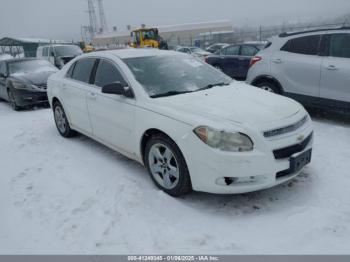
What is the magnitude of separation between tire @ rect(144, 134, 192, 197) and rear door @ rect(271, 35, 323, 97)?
150 inches

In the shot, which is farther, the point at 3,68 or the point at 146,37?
the point at 146,37

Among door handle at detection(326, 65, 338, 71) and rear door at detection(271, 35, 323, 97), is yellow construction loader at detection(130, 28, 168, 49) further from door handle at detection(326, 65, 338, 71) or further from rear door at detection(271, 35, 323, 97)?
door handle at detection(326, 65, 338, 71)

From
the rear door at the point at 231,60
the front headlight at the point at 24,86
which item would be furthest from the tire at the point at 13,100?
the rear door at the point at 231,60

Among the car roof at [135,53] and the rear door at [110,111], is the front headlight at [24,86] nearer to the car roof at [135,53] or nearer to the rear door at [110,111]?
the car roof at [135,53]

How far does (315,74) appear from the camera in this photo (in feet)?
19.7

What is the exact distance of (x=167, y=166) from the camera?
3.64 m

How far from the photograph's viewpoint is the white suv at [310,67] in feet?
18.7

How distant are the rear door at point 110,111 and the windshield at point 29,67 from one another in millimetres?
5981

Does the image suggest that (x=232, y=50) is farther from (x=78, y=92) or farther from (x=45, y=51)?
(x=45, y=51)

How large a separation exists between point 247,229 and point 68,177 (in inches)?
99.2

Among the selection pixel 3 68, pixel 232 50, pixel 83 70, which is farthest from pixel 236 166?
pixel 232 50

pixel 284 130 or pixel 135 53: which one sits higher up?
pixel 135 53

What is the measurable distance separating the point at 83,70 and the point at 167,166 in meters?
2.56

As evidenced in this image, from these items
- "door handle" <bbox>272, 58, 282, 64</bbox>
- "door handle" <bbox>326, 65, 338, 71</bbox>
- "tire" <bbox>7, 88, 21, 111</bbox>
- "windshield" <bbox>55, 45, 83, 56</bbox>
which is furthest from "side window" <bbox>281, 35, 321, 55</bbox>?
Answer: "windshield" <bbox>55, 45, 83, 56</bbox>
